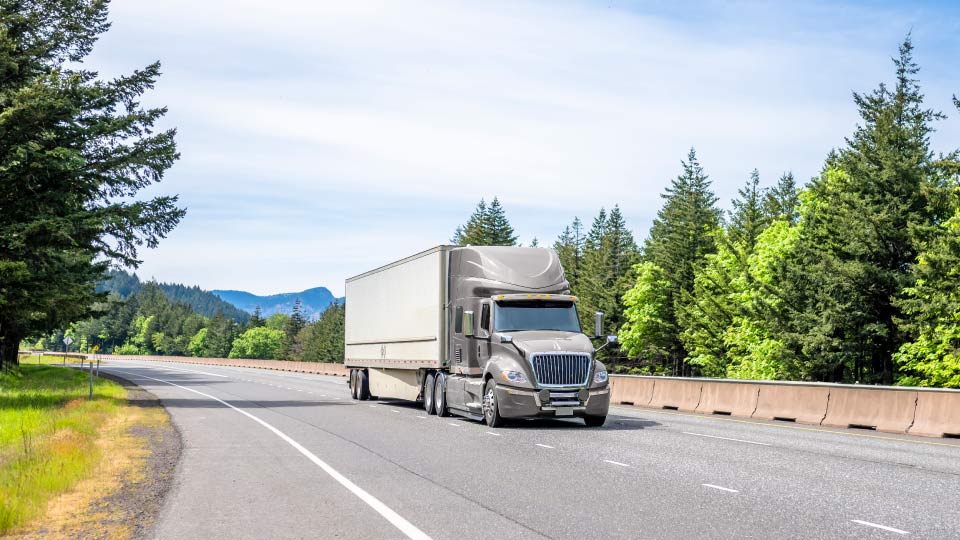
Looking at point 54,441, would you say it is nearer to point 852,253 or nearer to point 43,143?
point 43,143

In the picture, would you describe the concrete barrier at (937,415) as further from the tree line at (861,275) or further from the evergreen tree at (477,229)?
the evergreen tree at (477,229)

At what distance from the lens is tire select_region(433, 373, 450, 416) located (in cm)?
2230

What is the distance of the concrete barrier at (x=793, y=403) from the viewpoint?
21797 mm

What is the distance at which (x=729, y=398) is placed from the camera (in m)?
25.2

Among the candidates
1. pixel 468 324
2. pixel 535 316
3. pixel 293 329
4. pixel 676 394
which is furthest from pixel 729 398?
pixel 293 329

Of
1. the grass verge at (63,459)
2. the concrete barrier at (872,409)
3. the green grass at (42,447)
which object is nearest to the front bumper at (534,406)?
the concrete barrier at (872,409)

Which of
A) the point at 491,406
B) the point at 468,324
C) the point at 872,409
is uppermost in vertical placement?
the point at 468,324

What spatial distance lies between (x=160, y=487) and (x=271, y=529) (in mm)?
3323

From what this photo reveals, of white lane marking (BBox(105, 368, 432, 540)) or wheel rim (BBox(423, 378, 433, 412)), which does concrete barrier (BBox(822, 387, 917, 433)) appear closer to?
wheel rim (BBox(423, 378, 433, 412))

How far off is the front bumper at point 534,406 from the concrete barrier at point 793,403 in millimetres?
5752

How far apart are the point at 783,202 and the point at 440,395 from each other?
261ft

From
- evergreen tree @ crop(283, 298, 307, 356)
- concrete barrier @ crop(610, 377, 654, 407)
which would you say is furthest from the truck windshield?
evergreen tree @ crop(283, 298, 307, 356)

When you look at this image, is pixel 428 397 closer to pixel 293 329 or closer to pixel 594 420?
Answer: pixel 594 420

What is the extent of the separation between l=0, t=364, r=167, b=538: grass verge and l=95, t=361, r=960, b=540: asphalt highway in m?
0.89
